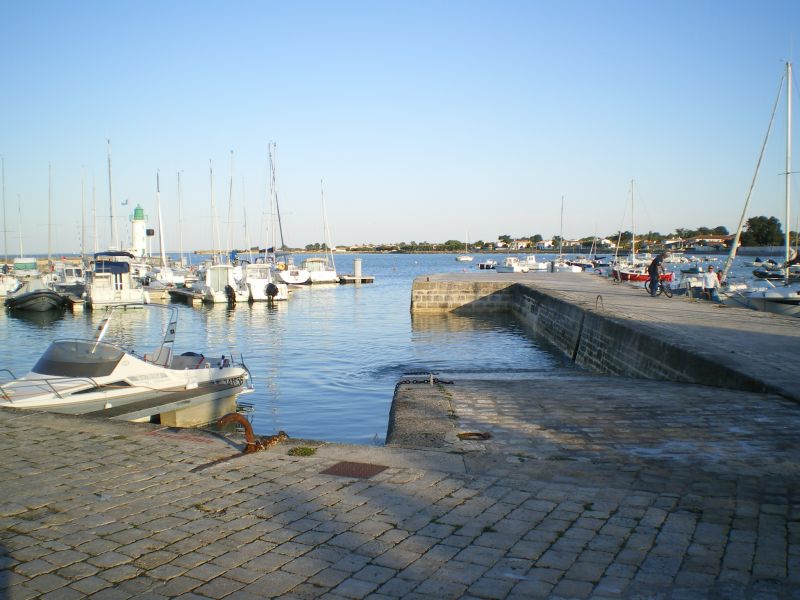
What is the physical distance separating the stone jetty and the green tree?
156m

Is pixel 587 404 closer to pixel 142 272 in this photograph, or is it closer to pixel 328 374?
pixel 328 374

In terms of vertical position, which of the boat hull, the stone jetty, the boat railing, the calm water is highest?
the stone jetty

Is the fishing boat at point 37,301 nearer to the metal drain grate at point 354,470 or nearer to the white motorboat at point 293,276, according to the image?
the white motorboat at point 293,276

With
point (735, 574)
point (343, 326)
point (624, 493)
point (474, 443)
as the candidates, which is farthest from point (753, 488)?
point (343, 326)

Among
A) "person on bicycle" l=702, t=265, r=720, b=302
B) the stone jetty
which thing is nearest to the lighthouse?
"person on bicycle" l=702, t=265, r=720, b=302

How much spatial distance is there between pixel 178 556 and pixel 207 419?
28.6 feet

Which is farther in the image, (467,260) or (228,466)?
(467,260)

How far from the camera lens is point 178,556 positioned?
4258 millimetres

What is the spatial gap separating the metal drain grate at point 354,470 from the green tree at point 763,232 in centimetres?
15853

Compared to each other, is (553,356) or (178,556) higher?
(178,556)

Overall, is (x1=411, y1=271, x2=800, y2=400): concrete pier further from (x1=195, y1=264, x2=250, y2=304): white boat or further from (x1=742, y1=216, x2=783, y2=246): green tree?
(x1=742, y1=216, x2=783, y2=246): green tree

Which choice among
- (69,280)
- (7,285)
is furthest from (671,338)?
(7,285)

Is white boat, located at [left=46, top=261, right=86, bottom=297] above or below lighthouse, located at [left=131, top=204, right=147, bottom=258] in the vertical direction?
below

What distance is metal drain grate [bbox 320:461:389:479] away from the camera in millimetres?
5746
